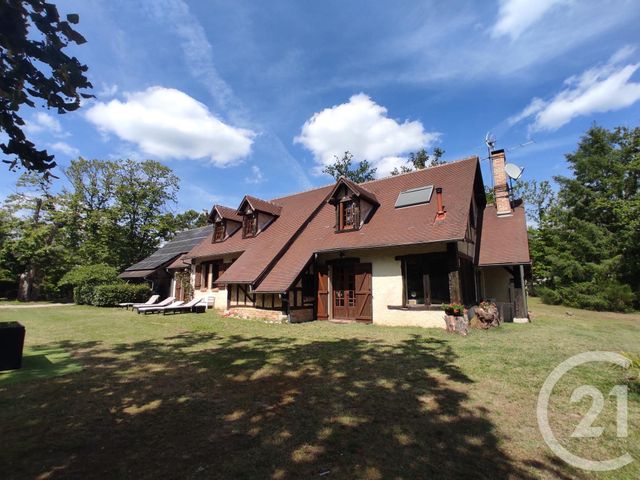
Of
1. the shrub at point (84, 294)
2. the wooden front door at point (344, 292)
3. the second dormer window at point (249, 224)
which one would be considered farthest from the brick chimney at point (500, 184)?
the shrub at point (84, 294)

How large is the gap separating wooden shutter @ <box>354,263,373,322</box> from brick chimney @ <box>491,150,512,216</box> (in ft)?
28.3

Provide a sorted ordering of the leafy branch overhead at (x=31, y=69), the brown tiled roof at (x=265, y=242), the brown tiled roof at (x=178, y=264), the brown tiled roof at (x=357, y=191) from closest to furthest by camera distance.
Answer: the leafy branch overhead at (x=31, y=69), the brown tiled roof at (x=357, y=191), the brown tiled roof at (x=265, y=242), the brown tiled roof at (x=178, y=264)

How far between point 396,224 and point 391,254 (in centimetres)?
150

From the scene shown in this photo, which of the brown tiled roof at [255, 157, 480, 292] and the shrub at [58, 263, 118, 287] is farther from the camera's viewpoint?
the shrub at [58, 263, 118, 287]

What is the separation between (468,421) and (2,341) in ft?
28.0

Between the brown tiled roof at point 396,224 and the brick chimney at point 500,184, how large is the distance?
1.96m

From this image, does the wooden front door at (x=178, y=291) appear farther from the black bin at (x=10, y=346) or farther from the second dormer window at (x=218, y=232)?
the black bin at (x=10, y=346)

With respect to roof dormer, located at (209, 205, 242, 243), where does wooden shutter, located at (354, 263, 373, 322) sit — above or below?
below

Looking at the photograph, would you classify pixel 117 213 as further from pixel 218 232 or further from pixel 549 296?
pixel 549 296

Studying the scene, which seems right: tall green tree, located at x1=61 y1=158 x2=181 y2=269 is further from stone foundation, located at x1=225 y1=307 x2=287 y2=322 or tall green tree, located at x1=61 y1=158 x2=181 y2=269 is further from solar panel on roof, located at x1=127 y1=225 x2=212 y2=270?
stone foundation, located at x1=225 y1=307 x2=287 y2=322

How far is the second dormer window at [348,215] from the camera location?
1542 cm

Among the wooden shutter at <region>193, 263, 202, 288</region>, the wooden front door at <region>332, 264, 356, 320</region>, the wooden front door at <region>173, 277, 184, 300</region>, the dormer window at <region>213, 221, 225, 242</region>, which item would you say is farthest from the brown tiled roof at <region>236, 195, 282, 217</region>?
the wooden front door at <region>173, 277, 184, 300</region>

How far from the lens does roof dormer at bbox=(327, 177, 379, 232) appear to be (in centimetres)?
1545

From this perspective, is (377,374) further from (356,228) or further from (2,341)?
(356,228)
